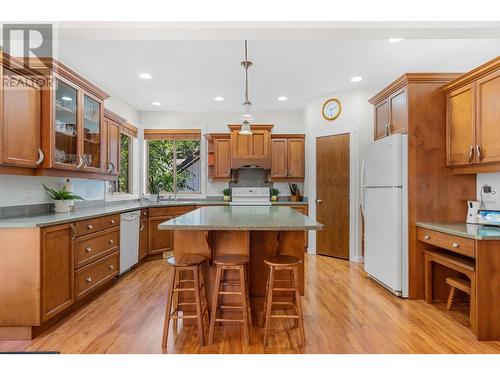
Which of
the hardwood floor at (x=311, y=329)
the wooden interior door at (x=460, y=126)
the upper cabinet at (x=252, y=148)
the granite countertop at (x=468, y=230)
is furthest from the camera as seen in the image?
the upper cabinet at (x=252, y=148)

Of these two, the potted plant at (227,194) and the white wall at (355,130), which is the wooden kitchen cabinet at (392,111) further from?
the potted plant at (227,194)

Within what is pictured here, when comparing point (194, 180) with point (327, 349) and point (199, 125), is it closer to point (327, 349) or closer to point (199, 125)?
point (199, 125)

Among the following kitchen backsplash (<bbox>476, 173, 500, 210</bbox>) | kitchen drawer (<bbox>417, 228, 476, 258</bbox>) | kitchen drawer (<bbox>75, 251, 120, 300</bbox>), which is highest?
kitchen backsplash (<bbox>476, 173, 500, 210</bbox>)

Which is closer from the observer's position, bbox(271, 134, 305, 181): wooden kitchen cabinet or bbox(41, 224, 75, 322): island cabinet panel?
bbox(41, 224, 75, 322): island cabinet panel

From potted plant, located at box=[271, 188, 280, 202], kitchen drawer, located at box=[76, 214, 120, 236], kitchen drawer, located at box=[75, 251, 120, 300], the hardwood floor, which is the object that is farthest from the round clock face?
kitchen drawer, located at box=[75, 251, 120, 300]

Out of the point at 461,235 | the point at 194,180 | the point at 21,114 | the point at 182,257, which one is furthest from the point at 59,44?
the point at 461,235

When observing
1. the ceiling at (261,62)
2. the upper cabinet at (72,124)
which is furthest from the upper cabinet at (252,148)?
the upper cabinet at (72,124)

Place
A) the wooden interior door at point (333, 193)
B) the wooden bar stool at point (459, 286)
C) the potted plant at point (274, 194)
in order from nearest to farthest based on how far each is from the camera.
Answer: the wooden bar stool at point (459, 286)
the wooden interior door at point (333, 193)
the potted plant at point (274, 194)

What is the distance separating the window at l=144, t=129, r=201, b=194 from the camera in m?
5.81

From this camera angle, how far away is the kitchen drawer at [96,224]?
8.79ft

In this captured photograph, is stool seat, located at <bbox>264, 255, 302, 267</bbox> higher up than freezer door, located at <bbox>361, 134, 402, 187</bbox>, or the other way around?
freezer door, located at <bbox>361, 134, 402, 187</bbox>

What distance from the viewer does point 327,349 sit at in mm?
2027

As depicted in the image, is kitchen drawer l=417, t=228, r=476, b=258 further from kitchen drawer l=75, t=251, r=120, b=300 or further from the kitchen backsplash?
kitchen drawer l=75, t=251, r=120, b=300

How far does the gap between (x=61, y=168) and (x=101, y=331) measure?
1561 mm
